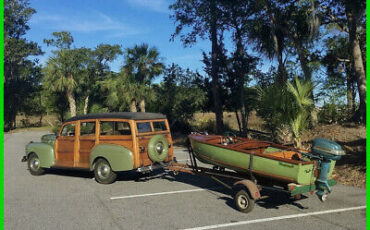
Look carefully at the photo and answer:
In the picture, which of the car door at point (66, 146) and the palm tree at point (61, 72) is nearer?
the car door at point (66, 146)

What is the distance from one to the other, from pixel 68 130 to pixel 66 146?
0.46 metres

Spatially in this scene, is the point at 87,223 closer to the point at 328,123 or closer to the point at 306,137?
the point at 306,137

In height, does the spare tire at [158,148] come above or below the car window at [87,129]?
below

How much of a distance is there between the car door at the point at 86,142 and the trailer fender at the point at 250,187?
414cm

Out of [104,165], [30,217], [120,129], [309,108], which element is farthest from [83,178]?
[309,108]

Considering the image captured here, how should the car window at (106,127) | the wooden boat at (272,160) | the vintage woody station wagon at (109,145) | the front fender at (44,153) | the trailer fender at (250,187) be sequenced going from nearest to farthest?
the wooden boat at (272,160)
the trailer fender at (250,187)
the vintage woody station wagon at (109,145)
the car window at (106,127)
the front fender at (44,153)

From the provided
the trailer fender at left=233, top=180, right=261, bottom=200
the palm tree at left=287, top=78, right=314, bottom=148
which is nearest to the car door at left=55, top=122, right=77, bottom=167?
the trailer fender at left=233, top=180, right=261, bottom=200

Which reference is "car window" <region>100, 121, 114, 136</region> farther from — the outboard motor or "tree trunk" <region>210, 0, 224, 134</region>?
"tree trunk" <region>210, 0, 224, 134</region>

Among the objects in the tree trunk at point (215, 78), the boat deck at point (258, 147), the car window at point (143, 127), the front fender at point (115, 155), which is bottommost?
the front fender at point (115, 155)

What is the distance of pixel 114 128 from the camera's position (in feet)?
27.2

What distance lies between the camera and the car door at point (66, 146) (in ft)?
28.6

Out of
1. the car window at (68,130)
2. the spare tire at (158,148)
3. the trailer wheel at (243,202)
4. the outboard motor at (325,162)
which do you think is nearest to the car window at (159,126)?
the spare tire at (158,148)

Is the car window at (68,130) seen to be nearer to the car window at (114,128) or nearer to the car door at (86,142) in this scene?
the car door at (86,142)

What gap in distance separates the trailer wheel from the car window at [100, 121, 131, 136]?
3295 mm
